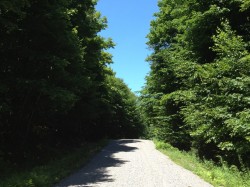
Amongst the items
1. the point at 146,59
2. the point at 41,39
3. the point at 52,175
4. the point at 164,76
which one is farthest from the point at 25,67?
the point at 146,59

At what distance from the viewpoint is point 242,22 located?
15.9 m

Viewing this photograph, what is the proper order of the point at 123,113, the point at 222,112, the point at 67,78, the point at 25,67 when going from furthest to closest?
the point at 123,113 < the point at 67,78 < the point at 25,67 < the point at 222,112

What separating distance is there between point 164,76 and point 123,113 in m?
37.1

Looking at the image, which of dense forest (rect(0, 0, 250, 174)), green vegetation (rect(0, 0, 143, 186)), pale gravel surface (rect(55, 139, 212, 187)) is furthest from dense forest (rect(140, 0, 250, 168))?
green vegetation (rect(0, 0, 143, 186))

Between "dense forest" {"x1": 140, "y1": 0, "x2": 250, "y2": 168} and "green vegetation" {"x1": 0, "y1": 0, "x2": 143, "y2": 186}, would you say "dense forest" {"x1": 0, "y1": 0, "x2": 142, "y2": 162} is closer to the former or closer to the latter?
"green vegetation" {"x1": 0, "y1": 0, "x2": 143, "y2": 186}

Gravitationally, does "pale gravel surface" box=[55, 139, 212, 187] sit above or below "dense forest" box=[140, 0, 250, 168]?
below

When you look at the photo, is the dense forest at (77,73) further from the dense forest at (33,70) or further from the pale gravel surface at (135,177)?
the pale gravel surface at (135,177)

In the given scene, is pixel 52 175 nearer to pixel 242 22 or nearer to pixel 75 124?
pixel 242 22

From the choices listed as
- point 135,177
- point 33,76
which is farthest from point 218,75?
point 33,76

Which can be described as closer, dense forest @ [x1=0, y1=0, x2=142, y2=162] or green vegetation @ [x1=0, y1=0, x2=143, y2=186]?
green vegetation @ [x1=0, y1=0, x2=143, y2=186]

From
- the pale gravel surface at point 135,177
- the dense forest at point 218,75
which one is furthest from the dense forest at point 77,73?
the pale gravel surface at point 135,177

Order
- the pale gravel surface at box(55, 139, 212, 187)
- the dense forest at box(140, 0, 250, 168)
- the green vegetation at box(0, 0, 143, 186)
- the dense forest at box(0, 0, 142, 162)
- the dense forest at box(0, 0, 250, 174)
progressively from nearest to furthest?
the pale gravel surface at box(55, 139, 212, 187) → the dense forest at box(140, 0, 250, 168) → the dense forest at box(0, 0, 250, 174) → the green vegetation at box(0, 0, 143, 186) → the dense forest at box(0, 0, 142, 162)

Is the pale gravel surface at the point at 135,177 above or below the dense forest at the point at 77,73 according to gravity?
below

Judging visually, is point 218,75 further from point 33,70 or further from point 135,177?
point 33,70
